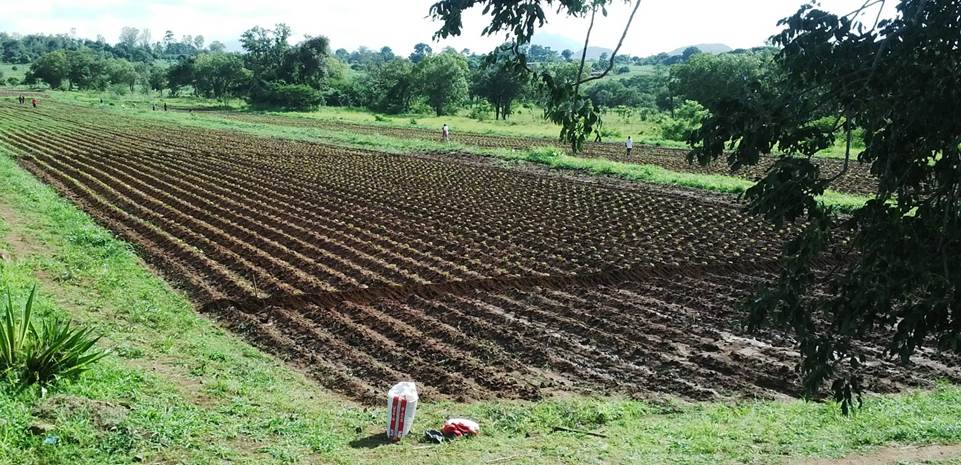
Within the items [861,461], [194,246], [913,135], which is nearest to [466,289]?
[194,246]

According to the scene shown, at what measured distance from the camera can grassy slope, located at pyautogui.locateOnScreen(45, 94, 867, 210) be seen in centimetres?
2515

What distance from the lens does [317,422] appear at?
743 cm

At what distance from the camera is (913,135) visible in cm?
454

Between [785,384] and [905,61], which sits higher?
[905,61]

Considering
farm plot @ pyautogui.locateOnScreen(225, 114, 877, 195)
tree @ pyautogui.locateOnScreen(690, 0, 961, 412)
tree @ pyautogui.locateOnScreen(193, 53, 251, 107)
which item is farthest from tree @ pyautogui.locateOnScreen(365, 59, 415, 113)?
tree @ pyautogui.locateOnScreen(690, 0, 961, 412)

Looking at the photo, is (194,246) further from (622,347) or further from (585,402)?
(585,402)

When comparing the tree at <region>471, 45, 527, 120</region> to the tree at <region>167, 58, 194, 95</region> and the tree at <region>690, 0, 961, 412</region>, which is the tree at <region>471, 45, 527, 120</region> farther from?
the tree at <region>690, 0, 961, 412</region>

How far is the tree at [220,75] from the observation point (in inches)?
3462

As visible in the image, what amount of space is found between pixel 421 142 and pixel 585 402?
33.7 m

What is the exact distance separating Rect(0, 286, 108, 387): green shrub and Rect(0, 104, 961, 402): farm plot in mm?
2744

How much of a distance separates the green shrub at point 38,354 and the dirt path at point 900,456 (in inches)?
246

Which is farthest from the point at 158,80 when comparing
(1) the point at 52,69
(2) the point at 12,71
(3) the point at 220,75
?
(2) the point at 12,71

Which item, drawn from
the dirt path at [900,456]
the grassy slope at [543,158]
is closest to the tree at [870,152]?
the dirt path at [900,456]

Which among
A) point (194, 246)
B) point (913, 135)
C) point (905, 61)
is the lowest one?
point (194, 246)
